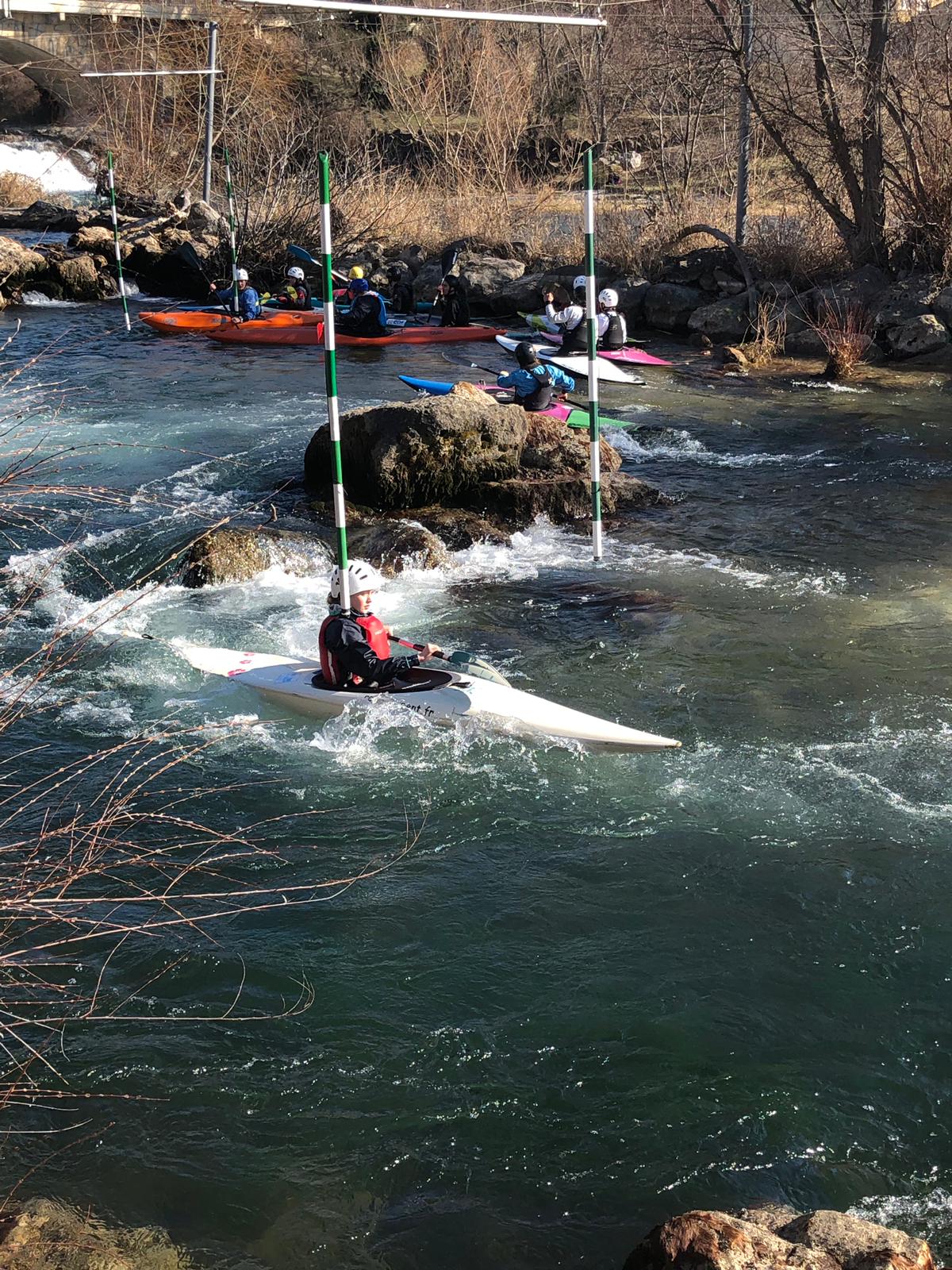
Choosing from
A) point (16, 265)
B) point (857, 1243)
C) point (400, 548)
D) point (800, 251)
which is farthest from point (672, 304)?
point (857, 1243)

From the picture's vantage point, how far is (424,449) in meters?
9.34

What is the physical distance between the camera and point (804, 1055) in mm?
3928

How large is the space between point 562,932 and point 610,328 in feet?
36.2

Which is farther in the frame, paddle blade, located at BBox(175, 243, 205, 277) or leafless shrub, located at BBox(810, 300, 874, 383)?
paddle blade, located at BBox(175, 243, 205, 277)

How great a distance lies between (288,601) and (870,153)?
37.5 ft

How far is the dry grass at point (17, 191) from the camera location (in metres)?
24.2

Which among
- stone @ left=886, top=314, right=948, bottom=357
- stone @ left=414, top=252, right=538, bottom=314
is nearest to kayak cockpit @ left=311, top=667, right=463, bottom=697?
stone @ left=886, top=314, right=948, bottom=357

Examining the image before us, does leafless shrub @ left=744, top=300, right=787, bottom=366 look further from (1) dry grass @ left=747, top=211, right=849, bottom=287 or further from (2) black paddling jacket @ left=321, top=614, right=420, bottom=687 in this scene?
(2) black paddling jacket @ left=321, top=614, right=420, bottom=687

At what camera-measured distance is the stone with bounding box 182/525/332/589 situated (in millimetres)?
8258

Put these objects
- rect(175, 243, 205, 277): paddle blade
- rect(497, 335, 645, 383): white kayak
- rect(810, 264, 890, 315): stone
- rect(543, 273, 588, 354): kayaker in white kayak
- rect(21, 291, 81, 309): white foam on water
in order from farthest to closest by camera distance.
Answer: rect(175, 243, 205, 277): paddle blade, rect(21, 291, 81, 309): white foam on water, rect(810, 264, 890, 315): stone, rect(543, 273, 588, 354): kayaker in white kayak, rect(497, 335, 645, 383): white kayak

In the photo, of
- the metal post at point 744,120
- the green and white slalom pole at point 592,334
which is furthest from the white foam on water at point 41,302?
the green and white slalom pole at point 592,334

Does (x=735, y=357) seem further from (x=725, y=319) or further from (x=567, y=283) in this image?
(x=567, y=283)

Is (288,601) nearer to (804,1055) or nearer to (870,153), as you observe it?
(804,1055)

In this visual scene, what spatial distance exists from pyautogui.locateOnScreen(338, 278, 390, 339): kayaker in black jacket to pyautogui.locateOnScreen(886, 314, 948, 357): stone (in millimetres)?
6484
